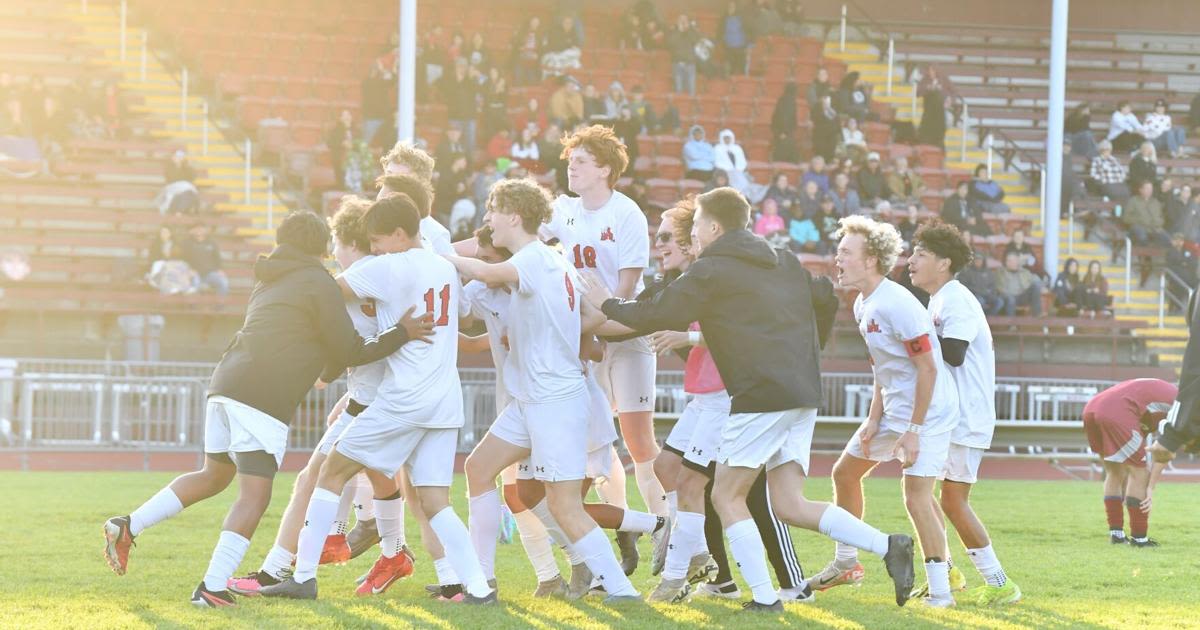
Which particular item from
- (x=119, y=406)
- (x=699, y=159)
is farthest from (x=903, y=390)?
(x=699, y=159)

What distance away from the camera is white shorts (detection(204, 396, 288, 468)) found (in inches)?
279

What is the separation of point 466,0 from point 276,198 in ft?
23.0

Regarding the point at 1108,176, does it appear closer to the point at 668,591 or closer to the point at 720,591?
the point at 720,591

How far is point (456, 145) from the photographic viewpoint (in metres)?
21.8

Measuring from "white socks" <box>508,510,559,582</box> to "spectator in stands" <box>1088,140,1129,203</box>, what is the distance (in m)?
20.0

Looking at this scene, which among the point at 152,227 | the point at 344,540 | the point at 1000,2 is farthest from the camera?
the point at 1000,2

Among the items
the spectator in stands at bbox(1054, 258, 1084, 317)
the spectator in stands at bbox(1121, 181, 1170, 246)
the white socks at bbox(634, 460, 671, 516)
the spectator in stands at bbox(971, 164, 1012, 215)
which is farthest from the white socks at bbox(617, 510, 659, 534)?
the spectator in stands at bbox(1121, 181, 1170, 246)

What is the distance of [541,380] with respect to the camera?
7.30 metres

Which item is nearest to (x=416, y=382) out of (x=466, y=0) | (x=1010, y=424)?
(x=1010, y=424)

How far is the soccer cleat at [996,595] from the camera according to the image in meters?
7.80

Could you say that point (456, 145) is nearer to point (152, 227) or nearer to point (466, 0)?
point (152, 227)

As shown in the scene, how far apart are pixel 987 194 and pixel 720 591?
17942mm

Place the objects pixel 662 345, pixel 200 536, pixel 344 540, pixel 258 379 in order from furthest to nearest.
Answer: pixel 200 536 < pixel 344 540 < pixel 662 345 < pixel 258 379

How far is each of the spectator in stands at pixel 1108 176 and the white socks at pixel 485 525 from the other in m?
20.3
